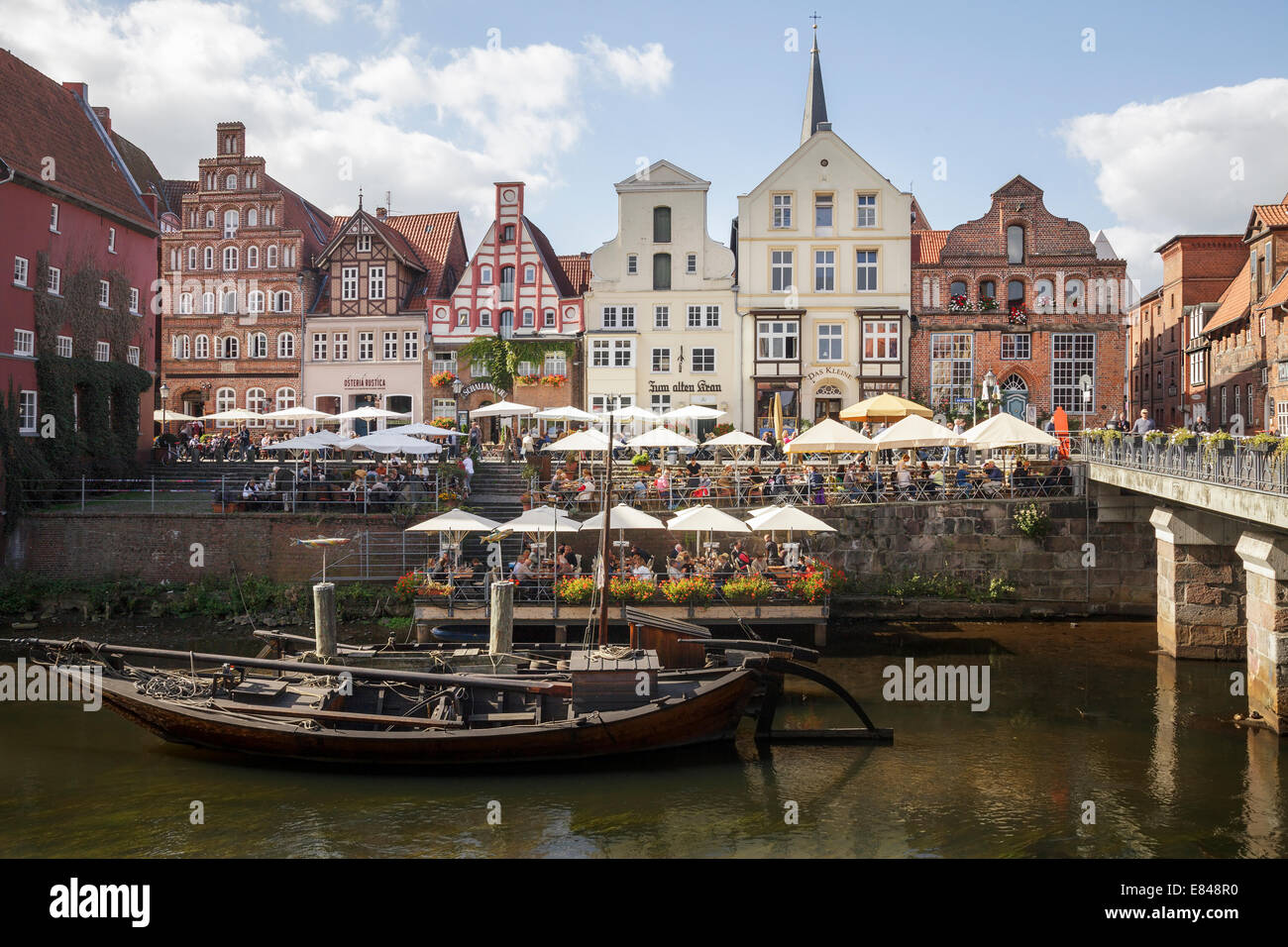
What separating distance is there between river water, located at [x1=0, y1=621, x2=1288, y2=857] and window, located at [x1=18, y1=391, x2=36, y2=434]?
1527 centimetres

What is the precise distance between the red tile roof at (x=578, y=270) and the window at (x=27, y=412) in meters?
21.8

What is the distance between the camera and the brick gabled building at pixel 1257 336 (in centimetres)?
3953

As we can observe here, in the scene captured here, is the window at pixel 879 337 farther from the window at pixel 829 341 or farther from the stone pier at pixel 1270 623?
the stone pier at pixel 1270 623

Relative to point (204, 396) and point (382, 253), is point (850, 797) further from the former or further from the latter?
point (204, 396)

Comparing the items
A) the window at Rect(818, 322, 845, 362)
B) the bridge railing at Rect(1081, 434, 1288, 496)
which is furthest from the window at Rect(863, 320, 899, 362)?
the bridge railing at Rect(1081, 434, 1288, 496)

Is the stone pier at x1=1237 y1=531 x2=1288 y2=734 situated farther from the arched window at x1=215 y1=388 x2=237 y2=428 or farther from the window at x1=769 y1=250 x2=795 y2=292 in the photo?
the arched window at x1=215 y1=388 x2=237 y2=428

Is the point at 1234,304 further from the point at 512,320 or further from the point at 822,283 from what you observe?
the point at 512,320

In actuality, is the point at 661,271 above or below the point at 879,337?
above

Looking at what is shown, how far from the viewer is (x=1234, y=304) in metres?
45.3

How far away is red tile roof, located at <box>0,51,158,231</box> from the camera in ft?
110

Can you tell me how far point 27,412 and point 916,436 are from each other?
2686 cm

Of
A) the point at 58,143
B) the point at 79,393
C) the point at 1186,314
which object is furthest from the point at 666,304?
the point at 1186,314

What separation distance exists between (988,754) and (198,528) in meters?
21.7
